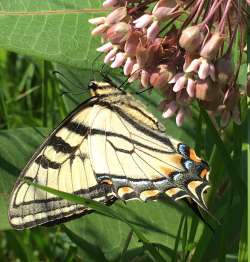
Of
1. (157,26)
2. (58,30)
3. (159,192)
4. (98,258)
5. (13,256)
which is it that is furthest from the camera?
(13,256)

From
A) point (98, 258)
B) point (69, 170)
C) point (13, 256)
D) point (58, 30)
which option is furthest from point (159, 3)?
point (13, 256)

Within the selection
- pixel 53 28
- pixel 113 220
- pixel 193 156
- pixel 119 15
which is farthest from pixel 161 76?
pixel 113 220

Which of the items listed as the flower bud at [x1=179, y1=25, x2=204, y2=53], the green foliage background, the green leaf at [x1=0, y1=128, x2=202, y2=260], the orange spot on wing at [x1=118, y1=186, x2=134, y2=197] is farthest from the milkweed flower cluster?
the green leaf at [x1=0, y1=128, x2=202, y2=260]

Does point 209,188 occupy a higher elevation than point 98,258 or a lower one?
higher

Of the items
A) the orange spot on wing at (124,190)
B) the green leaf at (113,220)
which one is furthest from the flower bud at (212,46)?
the green leaf at (113,220)

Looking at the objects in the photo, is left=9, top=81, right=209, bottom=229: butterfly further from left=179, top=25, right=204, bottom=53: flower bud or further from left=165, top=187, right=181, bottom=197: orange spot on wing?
left=179, top=25, right=204, bottom=53: flower bud

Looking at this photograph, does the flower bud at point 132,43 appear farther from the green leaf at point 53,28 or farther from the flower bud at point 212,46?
the green leaf at point 53,28

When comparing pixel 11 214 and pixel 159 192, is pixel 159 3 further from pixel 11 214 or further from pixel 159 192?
pixel 11 214
